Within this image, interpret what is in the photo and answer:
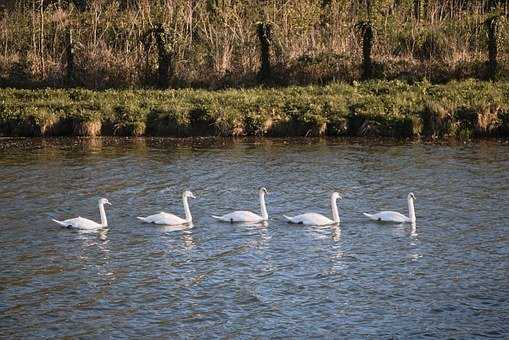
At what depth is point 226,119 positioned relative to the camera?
38.7 meters

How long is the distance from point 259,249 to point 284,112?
1806cm

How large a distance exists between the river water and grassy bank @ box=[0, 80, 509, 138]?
2909 mm

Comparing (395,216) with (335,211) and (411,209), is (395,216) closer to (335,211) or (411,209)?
(411,209)

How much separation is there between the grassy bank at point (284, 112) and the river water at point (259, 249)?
9.54 feet

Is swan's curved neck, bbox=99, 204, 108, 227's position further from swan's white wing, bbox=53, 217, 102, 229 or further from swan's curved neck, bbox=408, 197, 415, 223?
swan's curved neck, bbox=408, 197, 415, 223

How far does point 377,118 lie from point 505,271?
62.3ft

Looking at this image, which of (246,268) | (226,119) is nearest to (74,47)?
(226,119)

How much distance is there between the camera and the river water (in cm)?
1667

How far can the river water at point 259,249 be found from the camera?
16.7 m

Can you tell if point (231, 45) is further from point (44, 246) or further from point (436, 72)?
point (44, 246)

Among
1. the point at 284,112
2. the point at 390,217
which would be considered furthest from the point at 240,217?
the point at 284,112

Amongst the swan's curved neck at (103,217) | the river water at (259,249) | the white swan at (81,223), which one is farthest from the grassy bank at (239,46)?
the white swan at (81,223)

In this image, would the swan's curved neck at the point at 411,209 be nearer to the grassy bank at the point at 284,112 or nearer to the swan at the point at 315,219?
the swan at the point at 315,219

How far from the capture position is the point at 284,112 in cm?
3888
